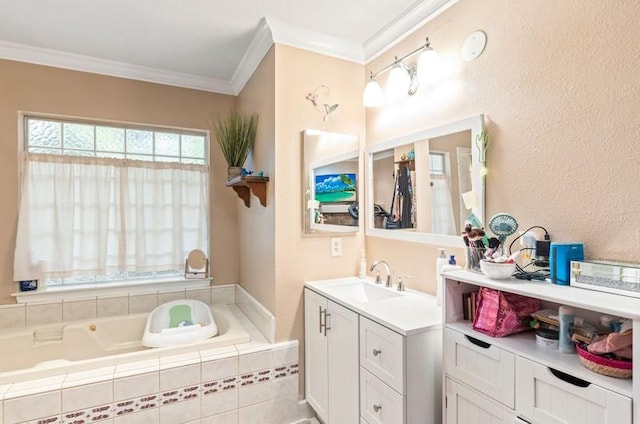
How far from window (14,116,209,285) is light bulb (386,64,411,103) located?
1.82 metres

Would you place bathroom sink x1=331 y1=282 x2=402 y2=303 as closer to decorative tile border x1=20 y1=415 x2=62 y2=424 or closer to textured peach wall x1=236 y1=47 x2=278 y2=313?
textured peach wall x1=236 y1=47 x2=278 y2=313

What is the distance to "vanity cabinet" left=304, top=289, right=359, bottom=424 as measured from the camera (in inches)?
66.9

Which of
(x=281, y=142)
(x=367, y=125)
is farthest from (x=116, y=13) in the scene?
(x=367, y=125)

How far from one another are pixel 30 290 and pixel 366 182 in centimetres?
268

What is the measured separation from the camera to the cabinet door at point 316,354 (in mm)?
1960

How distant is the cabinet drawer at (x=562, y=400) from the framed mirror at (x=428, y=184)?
2.18ft

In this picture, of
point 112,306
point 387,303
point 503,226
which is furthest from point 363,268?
point 112,306

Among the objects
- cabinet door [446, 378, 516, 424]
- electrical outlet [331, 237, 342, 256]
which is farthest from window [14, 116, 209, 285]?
cabinet door [446, 378, 516, 424]

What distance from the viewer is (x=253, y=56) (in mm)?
2467

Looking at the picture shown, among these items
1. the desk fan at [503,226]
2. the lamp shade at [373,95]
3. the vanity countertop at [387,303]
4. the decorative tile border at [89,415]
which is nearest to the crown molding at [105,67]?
the lamp shade at [373,95]

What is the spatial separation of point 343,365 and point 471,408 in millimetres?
702

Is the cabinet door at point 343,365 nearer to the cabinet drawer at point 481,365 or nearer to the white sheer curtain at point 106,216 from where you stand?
the cabinet drawer at point 481,365

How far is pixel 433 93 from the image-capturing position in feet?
6.18

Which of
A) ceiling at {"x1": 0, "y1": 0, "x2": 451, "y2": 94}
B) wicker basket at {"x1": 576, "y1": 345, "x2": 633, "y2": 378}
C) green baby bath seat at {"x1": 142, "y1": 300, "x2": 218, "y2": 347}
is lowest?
green baby bath seat at {"x1": 142, "y1": 300, "x2": 218, "y2": 347}
